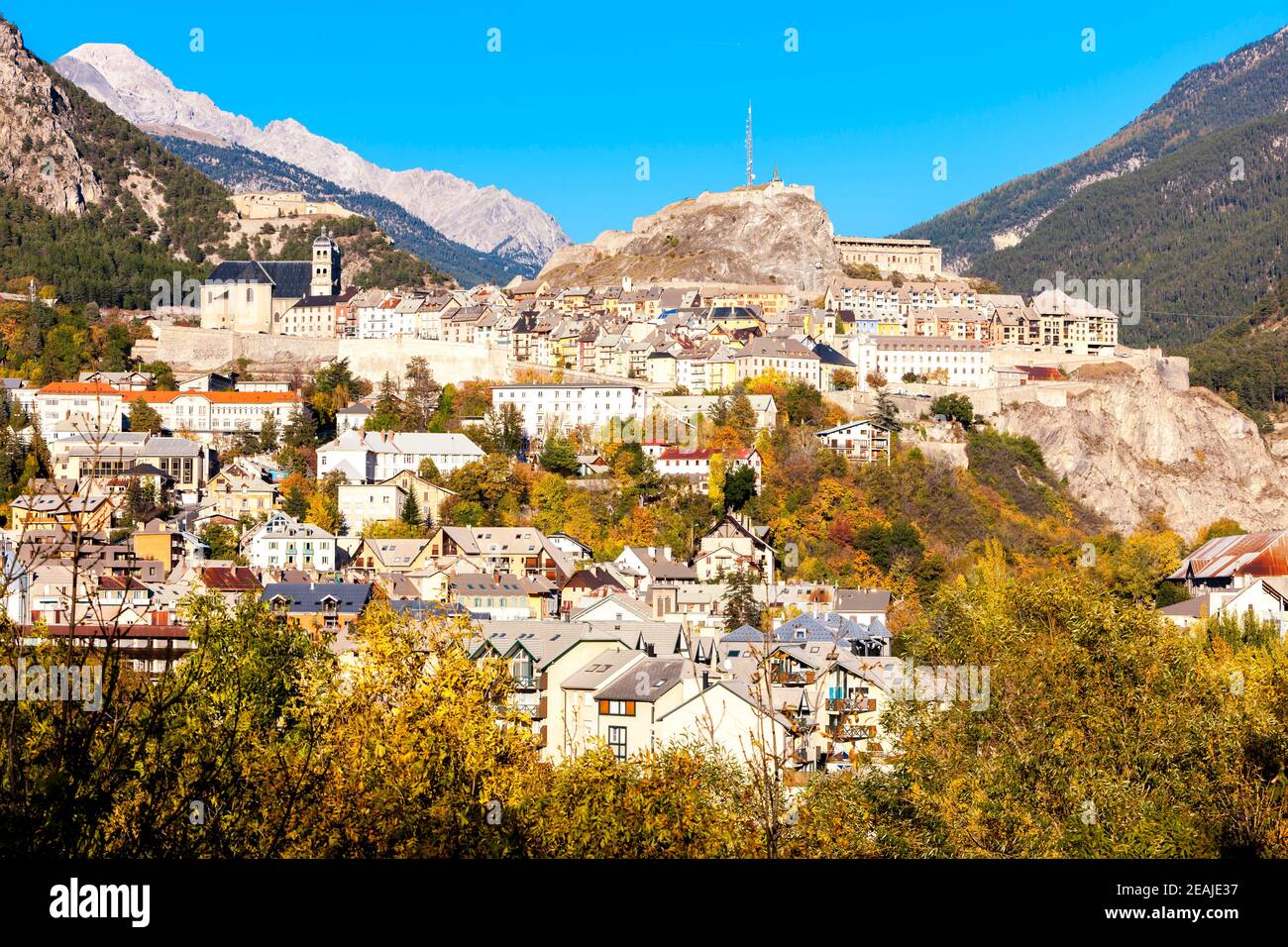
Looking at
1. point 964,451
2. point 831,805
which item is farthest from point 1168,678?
point 964,451

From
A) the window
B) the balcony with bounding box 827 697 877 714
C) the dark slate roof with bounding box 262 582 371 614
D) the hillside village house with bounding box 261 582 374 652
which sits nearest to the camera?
the window

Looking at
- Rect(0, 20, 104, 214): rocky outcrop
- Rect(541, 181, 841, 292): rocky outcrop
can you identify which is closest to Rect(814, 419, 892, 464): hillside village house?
Rect(541, 181, 841, 292): rocky outcrop

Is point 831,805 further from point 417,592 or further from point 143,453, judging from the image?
point 143,453

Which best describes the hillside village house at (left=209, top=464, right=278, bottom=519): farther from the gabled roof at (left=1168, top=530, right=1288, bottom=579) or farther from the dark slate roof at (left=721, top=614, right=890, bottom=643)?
the gabled roof at (left=1168, top=530, right=1288, bottom=579)

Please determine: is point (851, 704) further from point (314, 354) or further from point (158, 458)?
point (314, 354)

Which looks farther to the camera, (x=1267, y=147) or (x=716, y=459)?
(x=1267, y=147)
